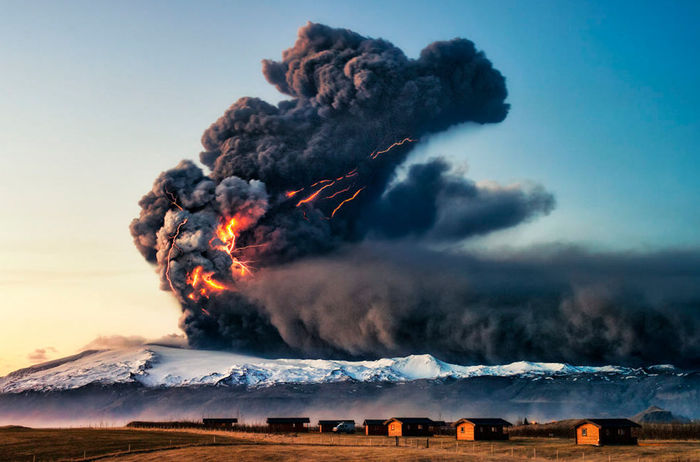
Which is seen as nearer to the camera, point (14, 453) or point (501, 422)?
point (14, 453)

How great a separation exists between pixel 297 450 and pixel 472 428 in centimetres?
3553

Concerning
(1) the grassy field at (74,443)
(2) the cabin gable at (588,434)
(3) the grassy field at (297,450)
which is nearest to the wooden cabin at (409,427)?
(3) the grassy field at (297,450)

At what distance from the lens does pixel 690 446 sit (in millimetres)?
91125

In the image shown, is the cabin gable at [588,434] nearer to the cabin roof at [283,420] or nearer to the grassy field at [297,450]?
the grassy field at [297,450]

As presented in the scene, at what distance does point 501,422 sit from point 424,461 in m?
42.5

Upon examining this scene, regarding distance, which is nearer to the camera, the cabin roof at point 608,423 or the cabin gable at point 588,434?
the cabin gable at point 588,434

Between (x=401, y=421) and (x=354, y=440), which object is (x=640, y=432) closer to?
(x=401, y=421)

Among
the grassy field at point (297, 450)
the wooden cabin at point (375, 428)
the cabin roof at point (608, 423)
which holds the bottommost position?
the wooden cabin at point (375, 428)

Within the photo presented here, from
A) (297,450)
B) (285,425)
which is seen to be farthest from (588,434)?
(285,425)

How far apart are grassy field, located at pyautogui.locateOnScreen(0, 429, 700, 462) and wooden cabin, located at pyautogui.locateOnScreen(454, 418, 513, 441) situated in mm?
4904

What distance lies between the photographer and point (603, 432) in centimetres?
9762

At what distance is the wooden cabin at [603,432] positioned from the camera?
9738 centimetres

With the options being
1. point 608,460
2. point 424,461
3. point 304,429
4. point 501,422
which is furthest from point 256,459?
point 304,429

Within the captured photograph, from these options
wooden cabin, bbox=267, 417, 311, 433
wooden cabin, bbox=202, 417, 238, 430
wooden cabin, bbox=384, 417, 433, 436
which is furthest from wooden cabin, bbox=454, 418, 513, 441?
wooden cabin, bbox=202, 417, 238, 430
